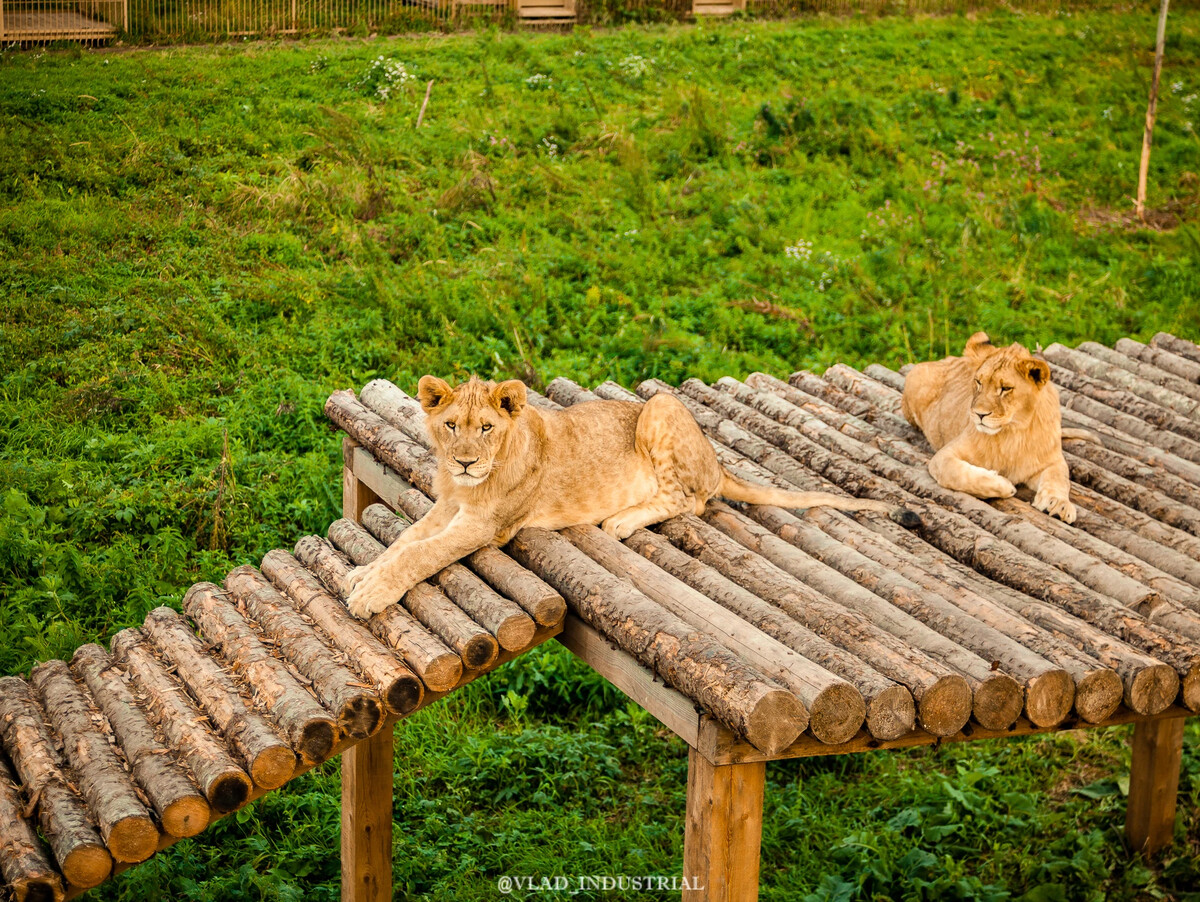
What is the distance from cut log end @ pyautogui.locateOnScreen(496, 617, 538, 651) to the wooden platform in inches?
246

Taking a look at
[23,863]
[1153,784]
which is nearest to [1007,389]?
[1153,784]

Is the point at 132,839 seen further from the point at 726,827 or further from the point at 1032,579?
the point at 1032,579

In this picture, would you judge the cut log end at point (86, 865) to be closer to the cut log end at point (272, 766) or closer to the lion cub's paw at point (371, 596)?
the cut log end at point (272, 766)

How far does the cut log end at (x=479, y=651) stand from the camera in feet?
16.1

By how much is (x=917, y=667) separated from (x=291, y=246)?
7701mm

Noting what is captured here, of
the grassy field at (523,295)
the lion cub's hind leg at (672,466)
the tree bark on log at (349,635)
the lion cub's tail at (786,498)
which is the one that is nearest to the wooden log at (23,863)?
the tree bark on log at (349,635)

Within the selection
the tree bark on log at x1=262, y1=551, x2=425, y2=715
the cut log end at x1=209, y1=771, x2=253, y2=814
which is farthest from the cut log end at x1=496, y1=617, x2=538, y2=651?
the cut log end at x1=209, y1=771, x2=253, y2=814

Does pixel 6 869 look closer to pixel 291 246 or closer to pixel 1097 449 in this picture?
pixel 1097 449

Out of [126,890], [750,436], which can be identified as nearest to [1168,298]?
[750,436]

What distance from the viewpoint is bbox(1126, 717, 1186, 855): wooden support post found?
763cm

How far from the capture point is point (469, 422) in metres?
5.25

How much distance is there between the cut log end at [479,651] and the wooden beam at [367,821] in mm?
1281

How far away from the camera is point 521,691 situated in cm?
905

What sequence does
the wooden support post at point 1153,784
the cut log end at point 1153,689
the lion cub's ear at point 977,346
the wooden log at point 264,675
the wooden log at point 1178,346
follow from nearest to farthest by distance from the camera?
the wooden log at point 264,675
the cut log end at point 1153,689
the lion cub's ear at point 977,346
the wooden support post at point 1153,784
the wooden log at point 1178,346
